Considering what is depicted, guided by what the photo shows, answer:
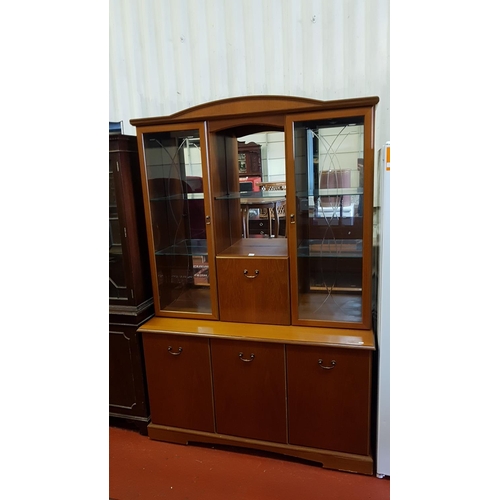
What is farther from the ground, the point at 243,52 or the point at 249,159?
the point at 243,52

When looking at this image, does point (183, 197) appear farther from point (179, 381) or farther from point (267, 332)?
point (179, 381)

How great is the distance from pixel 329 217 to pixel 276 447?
4.18 feet

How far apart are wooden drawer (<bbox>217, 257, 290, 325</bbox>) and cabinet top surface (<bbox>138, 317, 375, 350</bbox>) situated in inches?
2.0

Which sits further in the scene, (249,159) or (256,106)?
(249,159)

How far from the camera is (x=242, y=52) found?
2.15m

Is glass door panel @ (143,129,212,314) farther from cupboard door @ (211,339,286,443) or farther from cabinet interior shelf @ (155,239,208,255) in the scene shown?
cupboard door @ (211,339,286,443)

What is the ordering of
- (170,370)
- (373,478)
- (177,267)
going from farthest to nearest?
1. (177,267)
2. (170,370)
3. (373,478)

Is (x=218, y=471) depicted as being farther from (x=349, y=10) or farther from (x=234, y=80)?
(x=349, y=10)

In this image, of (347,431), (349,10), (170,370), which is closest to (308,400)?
(347,431)

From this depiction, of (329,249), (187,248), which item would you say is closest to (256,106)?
(329,249)

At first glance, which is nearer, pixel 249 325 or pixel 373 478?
pixel 373 478

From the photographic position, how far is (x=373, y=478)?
6.00 feet

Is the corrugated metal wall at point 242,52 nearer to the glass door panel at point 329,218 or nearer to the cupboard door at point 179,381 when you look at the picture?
the glass door panel at point 329,218

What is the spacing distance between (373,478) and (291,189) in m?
1.52
